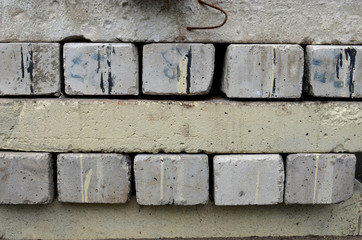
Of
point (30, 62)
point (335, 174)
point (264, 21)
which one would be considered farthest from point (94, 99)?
point (335, 174)

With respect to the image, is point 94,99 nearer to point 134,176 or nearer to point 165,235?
point 134,176

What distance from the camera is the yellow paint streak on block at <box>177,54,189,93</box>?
7.65 feet

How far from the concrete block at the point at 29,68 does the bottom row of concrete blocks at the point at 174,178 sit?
0.45m

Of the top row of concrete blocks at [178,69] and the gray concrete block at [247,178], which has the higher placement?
the top row of concrete blocks at [178,69]

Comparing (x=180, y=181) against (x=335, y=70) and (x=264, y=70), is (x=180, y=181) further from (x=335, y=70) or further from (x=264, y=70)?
(x=335, y=70)

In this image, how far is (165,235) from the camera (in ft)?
8.55

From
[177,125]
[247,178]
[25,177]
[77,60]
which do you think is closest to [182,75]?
[177,125]

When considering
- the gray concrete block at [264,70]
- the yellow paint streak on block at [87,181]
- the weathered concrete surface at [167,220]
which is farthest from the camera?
the weathered concrete surface at [167,220]

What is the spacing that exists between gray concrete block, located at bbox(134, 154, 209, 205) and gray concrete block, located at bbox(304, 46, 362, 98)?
35.6 inches

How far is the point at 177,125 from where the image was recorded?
94.6 inches

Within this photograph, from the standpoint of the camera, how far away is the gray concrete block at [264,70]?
232 centimetres

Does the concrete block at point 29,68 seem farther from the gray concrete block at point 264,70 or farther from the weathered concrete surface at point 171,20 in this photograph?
the gray concrete block at point 264,70

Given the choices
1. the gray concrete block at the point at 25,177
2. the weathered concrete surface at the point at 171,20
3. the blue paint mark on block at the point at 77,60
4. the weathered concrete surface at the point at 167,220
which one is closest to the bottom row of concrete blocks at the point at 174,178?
the gray concrete block at the point at 25,177

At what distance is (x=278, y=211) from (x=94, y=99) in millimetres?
1528
